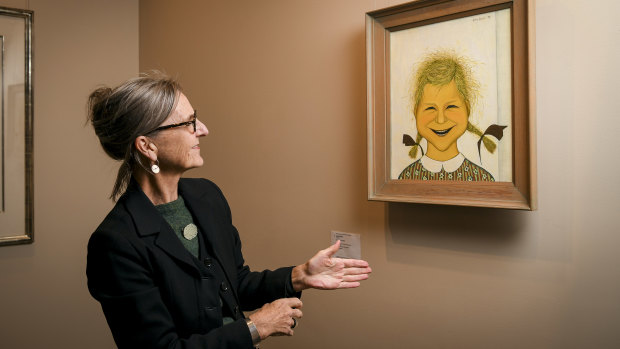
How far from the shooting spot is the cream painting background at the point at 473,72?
137 cm

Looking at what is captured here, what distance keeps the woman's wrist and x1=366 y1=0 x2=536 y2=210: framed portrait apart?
40cm

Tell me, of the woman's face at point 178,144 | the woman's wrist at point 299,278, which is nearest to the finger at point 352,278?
→ the woman's wrist at point 299,278

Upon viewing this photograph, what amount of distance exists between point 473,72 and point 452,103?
0.12 m

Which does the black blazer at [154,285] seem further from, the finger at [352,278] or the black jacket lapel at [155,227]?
the finger at [352,278]

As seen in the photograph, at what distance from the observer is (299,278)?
1460mm

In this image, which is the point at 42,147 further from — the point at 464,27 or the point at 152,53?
the point at 464,27

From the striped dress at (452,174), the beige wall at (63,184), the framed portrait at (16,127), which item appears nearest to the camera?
the striped dress at (452,174)

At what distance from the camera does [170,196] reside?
4.65ft

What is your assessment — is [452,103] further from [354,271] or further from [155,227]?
[155,227]

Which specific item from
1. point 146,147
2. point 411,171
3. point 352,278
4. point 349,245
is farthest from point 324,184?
point 146,147

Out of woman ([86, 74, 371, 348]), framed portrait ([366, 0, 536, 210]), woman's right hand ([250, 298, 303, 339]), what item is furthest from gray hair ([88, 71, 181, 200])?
framed portrait ([366, 0, 536, 210])

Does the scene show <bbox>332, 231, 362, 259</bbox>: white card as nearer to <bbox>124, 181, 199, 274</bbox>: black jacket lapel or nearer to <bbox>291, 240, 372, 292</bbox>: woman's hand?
<bbox>291, 240, 372, 292</bbox>: woman's hand

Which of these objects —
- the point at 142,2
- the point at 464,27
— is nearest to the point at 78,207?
the point at 142,2

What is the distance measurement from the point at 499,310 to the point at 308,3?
4.86 feet
